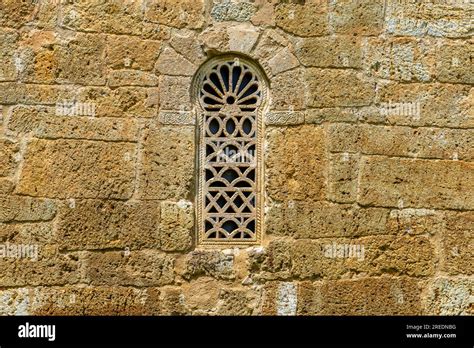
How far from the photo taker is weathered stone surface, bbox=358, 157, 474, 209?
17.7 feet

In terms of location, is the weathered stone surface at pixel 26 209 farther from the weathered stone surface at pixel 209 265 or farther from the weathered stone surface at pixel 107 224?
the weathered stone surface at pixel 209 265

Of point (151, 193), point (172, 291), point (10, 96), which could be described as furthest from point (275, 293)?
point (10, 96)

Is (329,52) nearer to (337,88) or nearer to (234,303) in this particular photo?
(337,88)

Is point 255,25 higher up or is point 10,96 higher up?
point 255,25

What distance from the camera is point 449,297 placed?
5395 mm

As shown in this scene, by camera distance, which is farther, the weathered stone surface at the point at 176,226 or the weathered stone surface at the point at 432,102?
the weathered stone surface at the point at 432,102

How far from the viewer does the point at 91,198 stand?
208 inches

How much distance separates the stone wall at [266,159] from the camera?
17.3 ft

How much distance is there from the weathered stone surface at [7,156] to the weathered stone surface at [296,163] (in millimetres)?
1683

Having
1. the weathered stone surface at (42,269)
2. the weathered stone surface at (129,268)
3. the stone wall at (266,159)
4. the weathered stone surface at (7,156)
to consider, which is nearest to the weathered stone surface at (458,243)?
the stone wall at (266,159)

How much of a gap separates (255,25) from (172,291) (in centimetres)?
188

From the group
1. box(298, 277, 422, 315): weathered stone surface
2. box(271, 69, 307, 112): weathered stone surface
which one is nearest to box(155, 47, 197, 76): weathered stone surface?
box(271, 69, 307, 112): weathered stone surface

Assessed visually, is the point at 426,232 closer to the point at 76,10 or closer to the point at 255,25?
the point at 255,25

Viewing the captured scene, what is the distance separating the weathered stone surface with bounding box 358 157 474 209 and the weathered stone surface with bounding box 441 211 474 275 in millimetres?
82
